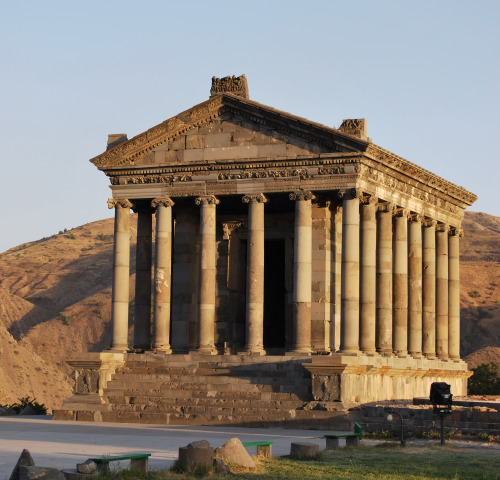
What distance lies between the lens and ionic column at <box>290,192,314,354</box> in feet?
118

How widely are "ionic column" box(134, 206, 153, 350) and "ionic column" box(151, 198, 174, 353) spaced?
2098 millimetres

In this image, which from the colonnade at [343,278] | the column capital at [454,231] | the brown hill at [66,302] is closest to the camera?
the colonnade at [343,278]

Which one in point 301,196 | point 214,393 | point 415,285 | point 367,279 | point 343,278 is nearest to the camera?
point 214,393

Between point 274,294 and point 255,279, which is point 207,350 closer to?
point 255,279

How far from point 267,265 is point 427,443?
19.2 m

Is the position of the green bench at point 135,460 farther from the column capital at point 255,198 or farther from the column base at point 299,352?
the column capital at point 255,198

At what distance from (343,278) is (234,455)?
18.1 meters

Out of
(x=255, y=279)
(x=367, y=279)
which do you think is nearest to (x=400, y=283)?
(x=367, y=279)

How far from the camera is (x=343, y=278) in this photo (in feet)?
119

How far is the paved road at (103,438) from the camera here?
20.2 m

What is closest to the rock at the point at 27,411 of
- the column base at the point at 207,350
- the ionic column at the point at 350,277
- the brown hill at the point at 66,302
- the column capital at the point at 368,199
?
the column base at the point at 207,350

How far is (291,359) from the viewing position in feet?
115

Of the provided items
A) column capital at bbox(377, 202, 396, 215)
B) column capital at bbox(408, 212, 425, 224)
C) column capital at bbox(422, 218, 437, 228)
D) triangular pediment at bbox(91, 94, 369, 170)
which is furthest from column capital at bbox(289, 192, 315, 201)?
column capital at bbox(422, 218, 437, 228)

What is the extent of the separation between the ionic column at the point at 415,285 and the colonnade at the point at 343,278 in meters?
0.04
